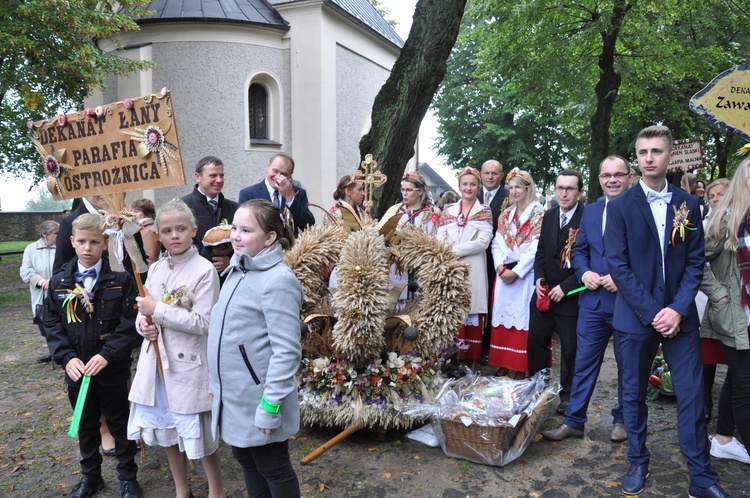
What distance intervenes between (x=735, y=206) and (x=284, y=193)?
11.6 ft

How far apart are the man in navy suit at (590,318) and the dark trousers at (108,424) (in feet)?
9.89

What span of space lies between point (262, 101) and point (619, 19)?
949cm

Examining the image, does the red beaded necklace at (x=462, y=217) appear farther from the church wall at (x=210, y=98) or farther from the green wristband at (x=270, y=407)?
the church wall at (x=210, y=98)

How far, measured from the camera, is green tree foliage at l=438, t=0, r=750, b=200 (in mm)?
12344

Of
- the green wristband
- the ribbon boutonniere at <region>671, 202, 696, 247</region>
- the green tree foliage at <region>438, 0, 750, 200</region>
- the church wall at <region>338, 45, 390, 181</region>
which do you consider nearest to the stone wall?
the church wall at <region>338, 45, 390, 181</region>

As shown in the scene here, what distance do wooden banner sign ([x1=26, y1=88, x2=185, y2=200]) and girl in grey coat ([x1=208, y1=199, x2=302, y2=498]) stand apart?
1.05m

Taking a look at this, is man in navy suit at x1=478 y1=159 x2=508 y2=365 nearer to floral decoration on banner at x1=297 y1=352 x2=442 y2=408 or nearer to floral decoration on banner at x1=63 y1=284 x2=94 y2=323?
floral decoration on banner at x1=297 y1=352 x2=442 y2=408

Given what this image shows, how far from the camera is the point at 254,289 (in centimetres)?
268

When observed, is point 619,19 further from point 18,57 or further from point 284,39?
point 18,57

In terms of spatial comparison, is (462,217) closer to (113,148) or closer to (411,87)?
(411,87)

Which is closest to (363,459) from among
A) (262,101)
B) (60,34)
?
(60,34)

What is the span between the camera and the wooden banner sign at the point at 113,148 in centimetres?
350

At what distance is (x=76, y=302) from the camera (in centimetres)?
349

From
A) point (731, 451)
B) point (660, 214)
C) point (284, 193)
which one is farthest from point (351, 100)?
Answer: point (731, 451)
